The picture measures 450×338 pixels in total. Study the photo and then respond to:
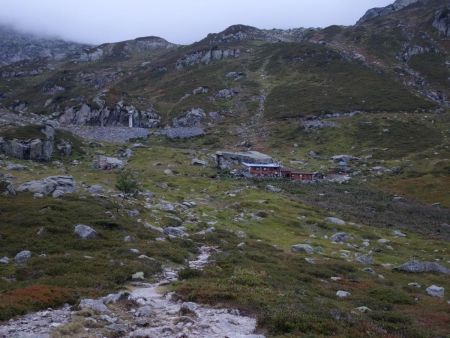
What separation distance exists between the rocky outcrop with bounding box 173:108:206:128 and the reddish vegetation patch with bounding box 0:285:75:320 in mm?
109928

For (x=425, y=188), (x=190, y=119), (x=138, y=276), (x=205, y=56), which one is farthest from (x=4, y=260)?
(x=205, y=56)

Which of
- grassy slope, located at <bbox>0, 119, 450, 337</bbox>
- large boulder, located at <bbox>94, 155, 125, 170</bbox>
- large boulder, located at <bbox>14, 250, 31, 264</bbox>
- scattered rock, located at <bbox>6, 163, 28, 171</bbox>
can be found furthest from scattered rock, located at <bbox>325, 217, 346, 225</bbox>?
scattered rock, located at <bbox>6, 163, 28, 171</bbox>

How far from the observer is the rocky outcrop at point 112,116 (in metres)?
130

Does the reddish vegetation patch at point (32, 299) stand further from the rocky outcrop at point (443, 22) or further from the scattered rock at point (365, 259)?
the rocky outcrop at point (443, 22)

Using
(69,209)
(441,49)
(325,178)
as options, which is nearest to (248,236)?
(69,209)

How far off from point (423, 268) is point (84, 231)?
23696mm

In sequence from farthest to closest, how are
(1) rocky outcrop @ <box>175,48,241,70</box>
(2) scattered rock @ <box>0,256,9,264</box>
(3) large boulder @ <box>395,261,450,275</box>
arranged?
(1) rocky outcrop @ <box>175,48,241,70</box> → (3) large boulder @ <box>395,261,450,275</box> → (2) scattered rock @ <box>0,256,9,264</box>

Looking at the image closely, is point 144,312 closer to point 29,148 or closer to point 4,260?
point 4,260

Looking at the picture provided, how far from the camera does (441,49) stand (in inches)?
6348

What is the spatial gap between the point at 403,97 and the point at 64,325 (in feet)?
420

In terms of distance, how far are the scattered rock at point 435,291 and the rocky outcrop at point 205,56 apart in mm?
167314

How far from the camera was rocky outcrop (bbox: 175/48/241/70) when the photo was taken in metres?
189

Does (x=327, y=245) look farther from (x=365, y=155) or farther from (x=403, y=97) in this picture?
(x=403, y=97)

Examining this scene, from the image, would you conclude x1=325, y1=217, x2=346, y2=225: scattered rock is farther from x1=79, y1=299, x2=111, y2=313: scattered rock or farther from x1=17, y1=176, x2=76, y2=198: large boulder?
x1=79, y1=299, x2=111, y2=313: scattered rock
